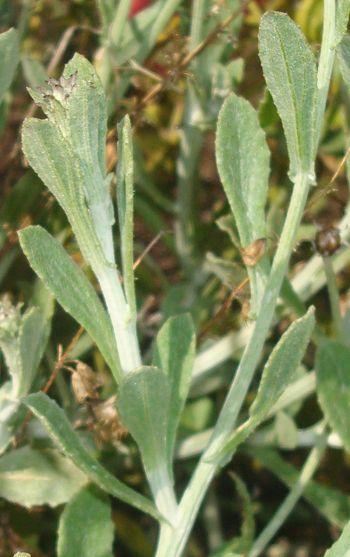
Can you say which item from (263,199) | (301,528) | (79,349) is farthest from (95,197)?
(301,528)

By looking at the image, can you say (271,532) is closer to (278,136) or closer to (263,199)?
(263,199)

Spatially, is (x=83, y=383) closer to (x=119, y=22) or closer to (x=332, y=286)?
(x=332, y=286)

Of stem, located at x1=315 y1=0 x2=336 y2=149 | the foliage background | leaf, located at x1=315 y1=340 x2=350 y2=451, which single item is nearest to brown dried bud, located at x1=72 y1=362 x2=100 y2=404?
the foliage background

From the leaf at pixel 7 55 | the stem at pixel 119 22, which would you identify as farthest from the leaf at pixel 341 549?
the stem at pixel 119 22

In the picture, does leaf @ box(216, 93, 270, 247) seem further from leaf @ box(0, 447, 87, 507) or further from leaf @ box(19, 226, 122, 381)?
leaf @ box(0, 447, 87, 507)

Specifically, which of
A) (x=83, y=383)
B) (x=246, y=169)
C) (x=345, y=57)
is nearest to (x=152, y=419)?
(x=83, y=383)

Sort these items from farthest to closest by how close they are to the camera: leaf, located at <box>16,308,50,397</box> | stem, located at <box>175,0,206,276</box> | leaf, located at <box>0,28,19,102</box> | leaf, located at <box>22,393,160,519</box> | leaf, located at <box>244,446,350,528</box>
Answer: stem, located at <box>175,0,206,276</box> → leaf, located at <box>244,446,350,528</box> → leaf, located at <box>0,28,19,102</box> → leaf, located at <box>16,308,50,397</box> → leaf, located at <box>22,393,160,519</box>
